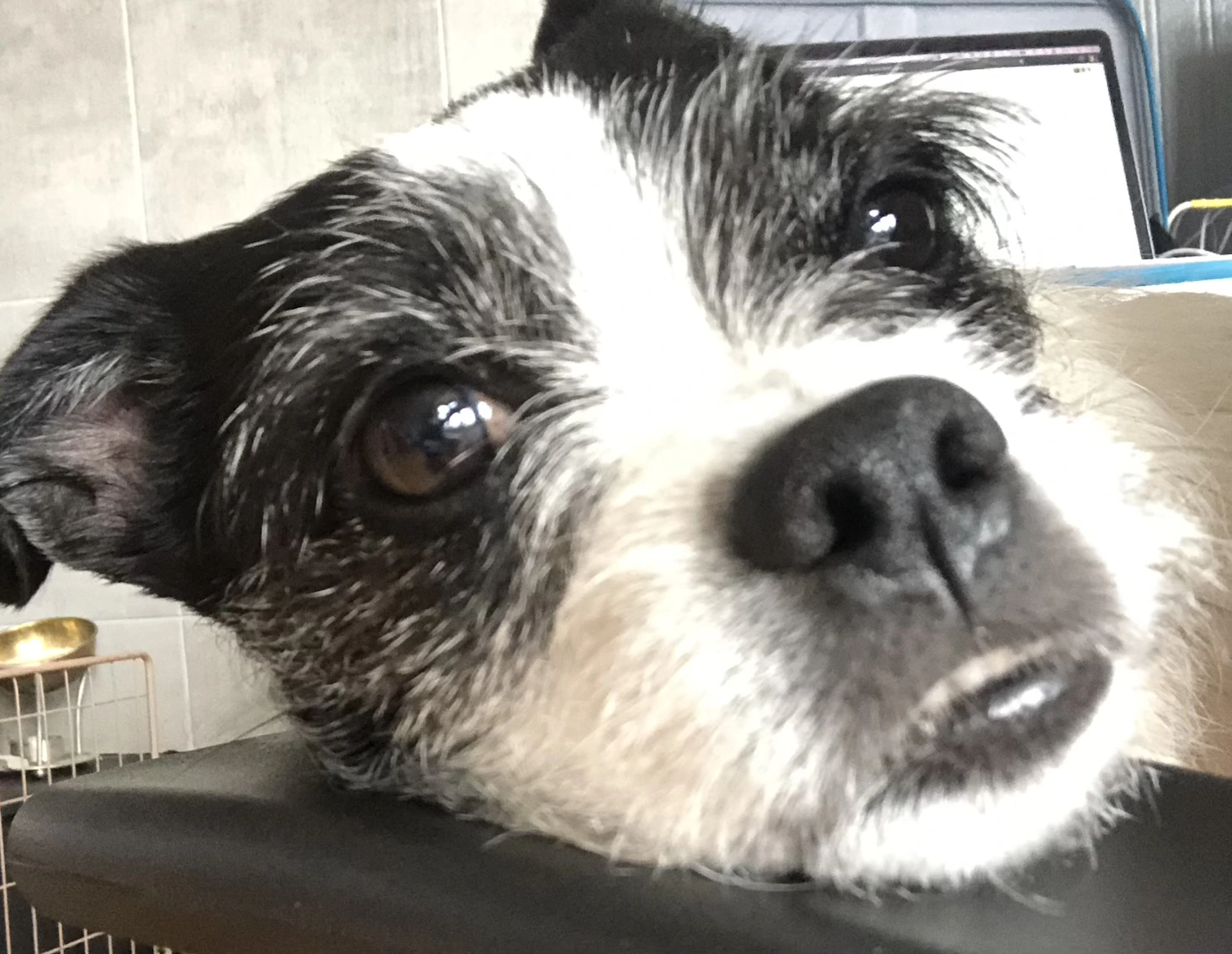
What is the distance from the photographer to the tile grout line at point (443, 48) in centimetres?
Result: 288

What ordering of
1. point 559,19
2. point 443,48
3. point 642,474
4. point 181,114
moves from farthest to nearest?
point 181,114, point 443,48, point 559,19, point 642,474

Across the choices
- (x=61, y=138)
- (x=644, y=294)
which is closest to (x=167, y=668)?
(x=61, y=138)

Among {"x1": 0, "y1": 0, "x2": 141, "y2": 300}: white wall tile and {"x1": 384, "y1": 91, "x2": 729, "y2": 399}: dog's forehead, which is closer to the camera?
{"x1": 384, "y1": 91, "x2": 729, "y2": 399}: dog's forehead

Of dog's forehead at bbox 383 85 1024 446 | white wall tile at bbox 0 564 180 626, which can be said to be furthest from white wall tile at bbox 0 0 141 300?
dog's forehead at bbox 383 85 1024 446

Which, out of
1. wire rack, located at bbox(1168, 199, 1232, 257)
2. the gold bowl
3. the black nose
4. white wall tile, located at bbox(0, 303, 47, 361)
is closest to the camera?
the black nose

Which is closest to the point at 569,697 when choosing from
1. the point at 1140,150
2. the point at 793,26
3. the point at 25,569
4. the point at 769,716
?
the point at 769,716

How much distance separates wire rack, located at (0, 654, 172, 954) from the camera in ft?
7.86

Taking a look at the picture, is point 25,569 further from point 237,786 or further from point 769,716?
point 769,716

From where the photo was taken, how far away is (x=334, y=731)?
42.4 inches

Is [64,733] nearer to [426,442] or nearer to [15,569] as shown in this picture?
[15,569]

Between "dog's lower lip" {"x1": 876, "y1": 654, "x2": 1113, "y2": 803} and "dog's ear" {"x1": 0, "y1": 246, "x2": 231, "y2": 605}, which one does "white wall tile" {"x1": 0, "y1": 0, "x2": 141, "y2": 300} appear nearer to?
"dog's ear" {"x1": 0, "y1": 246, "x2": 231, "y2": 605}

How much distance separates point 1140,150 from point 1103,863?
84.3 inches

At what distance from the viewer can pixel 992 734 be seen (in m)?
0.73

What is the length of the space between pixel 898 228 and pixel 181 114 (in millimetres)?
2520
